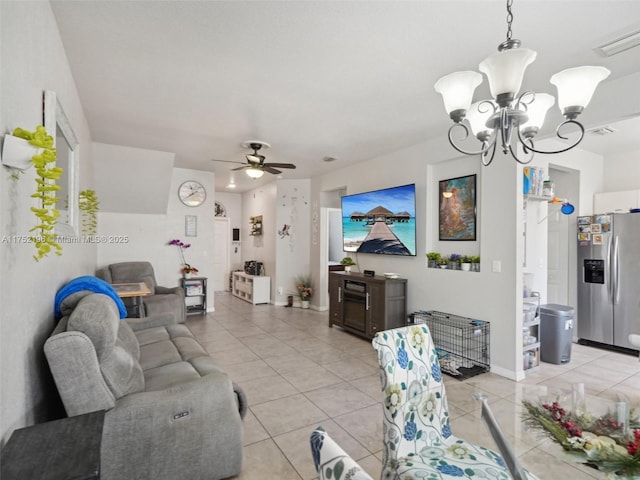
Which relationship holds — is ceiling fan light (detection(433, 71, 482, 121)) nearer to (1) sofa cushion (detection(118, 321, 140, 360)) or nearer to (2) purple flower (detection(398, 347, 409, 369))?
(2) purple flower (detection(398, 347, 409, 369))

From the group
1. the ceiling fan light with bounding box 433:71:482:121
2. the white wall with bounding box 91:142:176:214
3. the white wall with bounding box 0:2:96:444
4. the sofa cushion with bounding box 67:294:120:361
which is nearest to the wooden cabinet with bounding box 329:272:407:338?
the ceiling fan light with bounding box 433:71:482:121

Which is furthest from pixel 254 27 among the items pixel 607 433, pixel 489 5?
pixel 607 433

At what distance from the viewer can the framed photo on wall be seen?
3.81 m

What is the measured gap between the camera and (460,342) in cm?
378

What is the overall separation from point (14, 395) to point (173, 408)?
0.65m

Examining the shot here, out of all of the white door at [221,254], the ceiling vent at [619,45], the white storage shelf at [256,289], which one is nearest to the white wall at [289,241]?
the white storage shelf at [256,289]

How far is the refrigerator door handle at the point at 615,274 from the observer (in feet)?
13.6

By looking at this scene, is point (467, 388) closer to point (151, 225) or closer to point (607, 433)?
point (607, 433)

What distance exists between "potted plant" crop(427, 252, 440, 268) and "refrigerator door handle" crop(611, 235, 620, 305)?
7.23 ft

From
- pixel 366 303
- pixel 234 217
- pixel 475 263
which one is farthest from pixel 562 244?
pixel 234 217

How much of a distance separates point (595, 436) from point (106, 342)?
2.08 metres

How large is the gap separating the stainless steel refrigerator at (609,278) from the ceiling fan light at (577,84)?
3.58 metres

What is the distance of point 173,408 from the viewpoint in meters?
1.71

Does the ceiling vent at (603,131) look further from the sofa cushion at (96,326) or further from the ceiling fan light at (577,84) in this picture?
the sofa cushion at (96,326)
